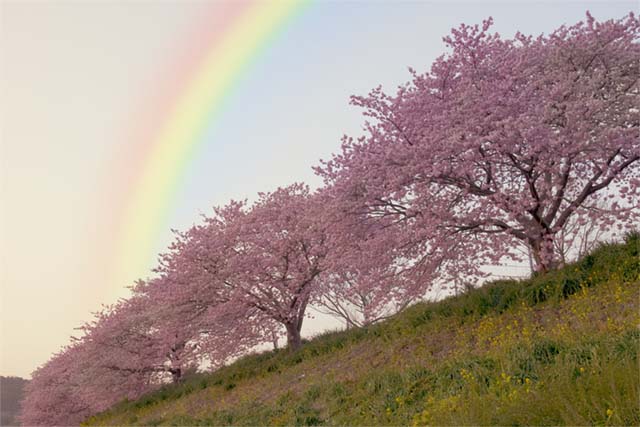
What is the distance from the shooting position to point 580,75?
539 inches

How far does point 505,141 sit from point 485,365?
19.7ft

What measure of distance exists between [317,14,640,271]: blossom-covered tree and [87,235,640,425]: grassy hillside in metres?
1.76

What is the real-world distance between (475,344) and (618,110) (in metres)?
7.14

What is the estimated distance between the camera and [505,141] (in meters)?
12.5

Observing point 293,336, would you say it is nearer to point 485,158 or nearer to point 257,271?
point 257,271

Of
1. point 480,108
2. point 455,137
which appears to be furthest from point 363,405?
point 480,108

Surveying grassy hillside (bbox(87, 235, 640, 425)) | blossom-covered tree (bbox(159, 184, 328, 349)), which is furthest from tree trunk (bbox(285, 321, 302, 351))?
grassy hillside (bbox(87, 235, 640, 425))

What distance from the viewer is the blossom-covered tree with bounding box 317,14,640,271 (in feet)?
41.6

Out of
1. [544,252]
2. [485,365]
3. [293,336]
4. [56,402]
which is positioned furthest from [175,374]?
[485,365]

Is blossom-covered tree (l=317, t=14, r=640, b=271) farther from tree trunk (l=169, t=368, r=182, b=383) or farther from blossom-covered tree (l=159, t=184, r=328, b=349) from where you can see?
tree trunk (l=169, t=368, r=182, b=383)

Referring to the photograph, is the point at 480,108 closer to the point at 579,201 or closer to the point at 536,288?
the point at 579,201

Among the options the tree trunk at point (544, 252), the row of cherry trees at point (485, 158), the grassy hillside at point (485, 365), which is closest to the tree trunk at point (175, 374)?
the grassy hillside at point (485, 365)

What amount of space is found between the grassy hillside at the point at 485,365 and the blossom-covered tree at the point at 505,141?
1.76 meters

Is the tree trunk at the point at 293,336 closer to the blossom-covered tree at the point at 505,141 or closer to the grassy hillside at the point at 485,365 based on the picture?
the grassy hillside at the point at 485,365
